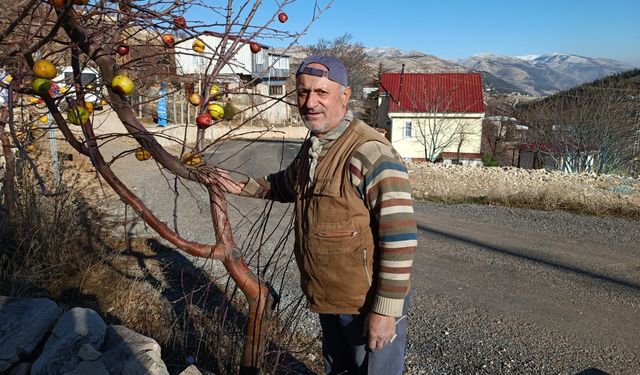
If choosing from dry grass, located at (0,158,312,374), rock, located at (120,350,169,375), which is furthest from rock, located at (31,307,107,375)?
dry grass, located at (0,158,312,374)

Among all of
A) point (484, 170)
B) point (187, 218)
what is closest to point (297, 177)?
point (187, 218)

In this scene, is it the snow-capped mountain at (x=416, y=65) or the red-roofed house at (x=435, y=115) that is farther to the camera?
the snow-capped mountain at (x=416, y=65)

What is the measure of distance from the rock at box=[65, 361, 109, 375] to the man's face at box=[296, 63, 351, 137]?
1526mm

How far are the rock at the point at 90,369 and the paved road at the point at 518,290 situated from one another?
2.64ft

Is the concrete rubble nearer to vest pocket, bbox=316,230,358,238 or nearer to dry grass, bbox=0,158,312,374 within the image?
dry grass, bbox=0,158,312,374

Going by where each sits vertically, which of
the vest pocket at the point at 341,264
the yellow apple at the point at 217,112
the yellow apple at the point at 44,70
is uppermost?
the yellow apple at the point at 44,70

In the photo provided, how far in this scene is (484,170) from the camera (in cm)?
1459

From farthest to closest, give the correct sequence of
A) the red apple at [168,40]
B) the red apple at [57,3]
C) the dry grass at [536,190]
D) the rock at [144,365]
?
→ the dry grass at [536,190] < the rock at [144,365] < the red apple at [168,40] < the red apple at [57,3]

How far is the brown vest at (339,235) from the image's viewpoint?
1949 mm

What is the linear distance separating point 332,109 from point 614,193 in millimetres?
10204

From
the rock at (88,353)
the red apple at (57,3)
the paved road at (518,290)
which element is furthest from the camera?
the paved road at (518,290)

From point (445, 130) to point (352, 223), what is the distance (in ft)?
97.7

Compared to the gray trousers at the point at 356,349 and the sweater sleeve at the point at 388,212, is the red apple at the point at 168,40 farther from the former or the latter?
the gray trousers at the point at 356,349

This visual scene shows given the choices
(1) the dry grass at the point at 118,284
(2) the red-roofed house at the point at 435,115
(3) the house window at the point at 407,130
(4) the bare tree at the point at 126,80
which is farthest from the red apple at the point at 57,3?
(3) the house window at the point at 407,130
